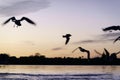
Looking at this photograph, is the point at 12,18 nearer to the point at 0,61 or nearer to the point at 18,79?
the point at 18,79

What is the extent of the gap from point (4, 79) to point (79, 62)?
90.9 m

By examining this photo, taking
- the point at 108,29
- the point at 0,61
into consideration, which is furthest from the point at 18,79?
the point at 0,61

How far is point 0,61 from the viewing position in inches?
4948

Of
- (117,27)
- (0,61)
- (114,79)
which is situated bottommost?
(114,79)

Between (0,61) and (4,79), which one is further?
(0,61)

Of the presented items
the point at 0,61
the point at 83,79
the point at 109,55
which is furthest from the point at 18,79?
the point at 0,61

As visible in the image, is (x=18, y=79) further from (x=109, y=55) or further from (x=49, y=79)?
(x=109, y=55)

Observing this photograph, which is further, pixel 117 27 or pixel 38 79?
pixel 38 79

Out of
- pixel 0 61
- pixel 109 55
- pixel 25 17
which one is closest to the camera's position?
pixel 25 17

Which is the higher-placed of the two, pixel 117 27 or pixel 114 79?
pixel 117 27

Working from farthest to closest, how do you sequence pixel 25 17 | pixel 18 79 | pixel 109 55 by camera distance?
pixel 18 79, pixel 109 55, pixel 25 17

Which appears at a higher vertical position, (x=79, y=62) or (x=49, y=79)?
(x=79, y=62)

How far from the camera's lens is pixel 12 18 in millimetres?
25297

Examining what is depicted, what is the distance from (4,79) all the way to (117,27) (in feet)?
53.2
